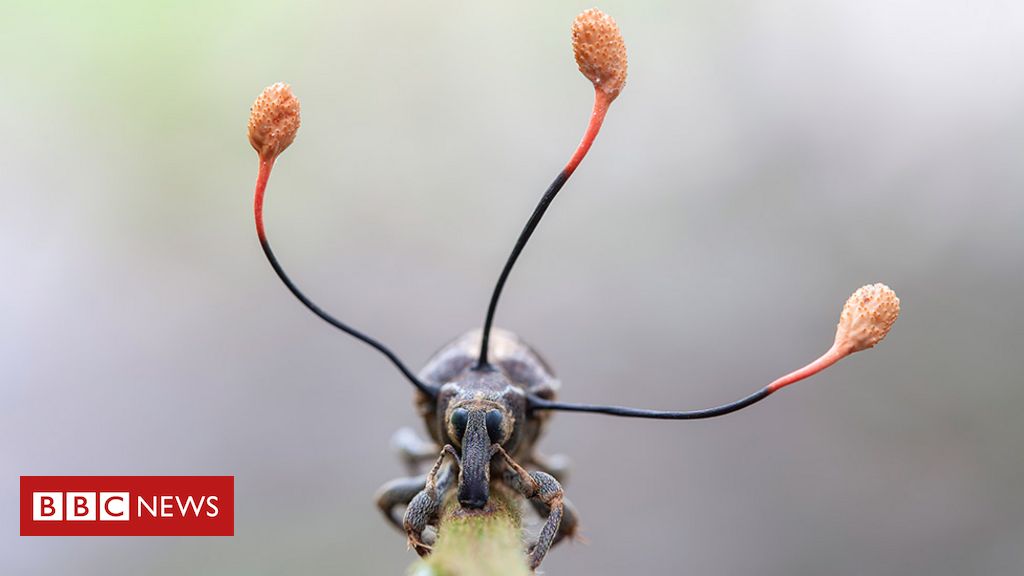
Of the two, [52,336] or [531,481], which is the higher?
[52,336]

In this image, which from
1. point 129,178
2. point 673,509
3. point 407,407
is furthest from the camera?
point 129,178

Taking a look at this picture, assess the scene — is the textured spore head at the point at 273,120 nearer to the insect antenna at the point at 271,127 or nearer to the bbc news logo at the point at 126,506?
the insect antenna at the point at 271,127

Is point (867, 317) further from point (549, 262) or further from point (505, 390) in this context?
point (549, 262)

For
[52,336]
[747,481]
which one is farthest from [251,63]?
[747,481]

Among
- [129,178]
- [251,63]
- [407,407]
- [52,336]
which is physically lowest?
[407,407]

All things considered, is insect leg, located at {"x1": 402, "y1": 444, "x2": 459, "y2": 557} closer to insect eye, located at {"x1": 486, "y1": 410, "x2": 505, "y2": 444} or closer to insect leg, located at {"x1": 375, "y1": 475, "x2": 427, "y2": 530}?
insect eye, located at {"x1": 486, "y1": 410, "x2": 505, "y2": 444}

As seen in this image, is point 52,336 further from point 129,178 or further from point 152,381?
point 129,178
